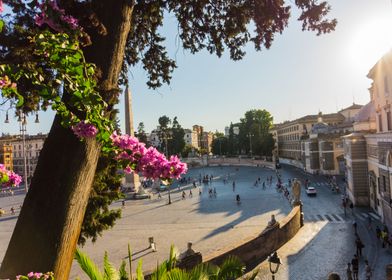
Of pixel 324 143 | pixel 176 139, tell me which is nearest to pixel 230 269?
pixel 324 143

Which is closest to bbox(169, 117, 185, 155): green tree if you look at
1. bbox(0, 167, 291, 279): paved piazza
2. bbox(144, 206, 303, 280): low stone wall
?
bbox(0, 167, 291, 279): paved piazza

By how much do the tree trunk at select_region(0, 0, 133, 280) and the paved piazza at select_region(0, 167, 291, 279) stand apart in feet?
48.7

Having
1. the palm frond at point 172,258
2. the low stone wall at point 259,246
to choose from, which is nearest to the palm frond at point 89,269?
the palm frond at point 172,258

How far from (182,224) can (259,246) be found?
12.0 meters

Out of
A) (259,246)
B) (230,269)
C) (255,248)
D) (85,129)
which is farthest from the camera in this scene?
(259,246)

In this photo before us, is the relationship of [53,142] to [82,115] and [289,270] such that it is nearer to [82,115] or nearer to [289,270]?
[82,115]

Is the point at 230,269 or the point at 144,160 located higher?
the point at 144,160

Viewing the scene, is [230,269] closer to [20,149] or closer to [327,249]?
[327,249]

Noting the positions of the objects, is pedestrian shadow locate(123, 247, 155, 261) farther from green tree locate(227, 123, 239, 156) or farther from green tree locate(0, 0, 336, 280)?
green tree locate(227, 123, 239, 156)

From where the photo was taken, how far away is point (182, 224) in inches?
1109

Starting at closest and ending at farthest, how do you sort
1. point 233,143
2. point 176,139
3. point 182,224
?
point 182,224
point 176,139
point 233,143

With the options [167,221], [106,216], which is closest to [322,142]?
[167,221]

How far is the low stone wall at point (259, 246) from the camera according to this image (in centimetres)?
1412

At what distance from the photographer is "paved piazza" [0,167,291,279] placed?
21.1 meters
